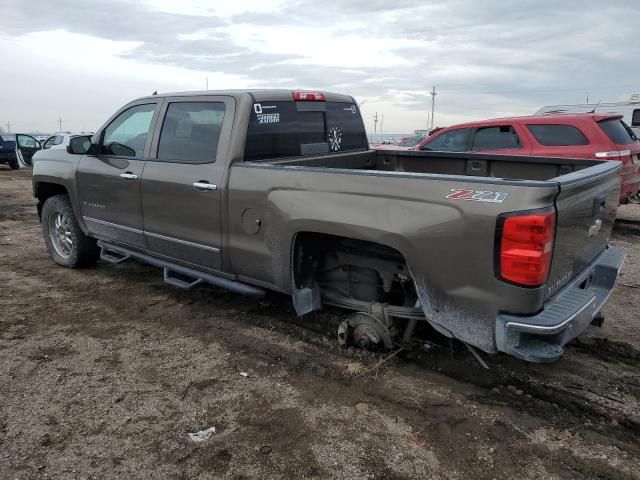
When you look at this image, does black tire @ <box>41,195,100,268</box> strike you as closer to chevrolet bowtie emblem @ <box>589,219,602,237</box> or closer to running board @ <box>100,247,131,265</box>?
running board @ <box>100,247,131,265</box>

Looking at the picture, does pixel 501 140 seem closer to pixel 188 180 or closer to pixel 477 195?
pixel 188 180

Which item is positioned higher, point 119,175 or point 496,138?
point 496,138

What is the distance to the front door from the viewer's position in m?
19.5

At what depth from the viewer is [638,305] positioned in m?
4.78

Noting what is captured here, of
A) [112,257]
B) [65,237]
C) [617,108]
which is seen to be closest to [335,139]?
[112,257]

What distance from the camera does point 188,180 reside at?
13.6ft

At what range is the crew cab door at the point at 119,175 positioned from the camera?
4699 millimetres

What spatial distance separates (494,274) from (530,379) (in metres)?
1.13

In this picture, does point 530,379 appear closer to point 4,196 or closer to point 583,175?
point 583,175

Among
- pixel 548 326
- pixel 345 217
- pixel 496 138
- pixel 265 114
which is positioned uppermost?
pixel 265 114

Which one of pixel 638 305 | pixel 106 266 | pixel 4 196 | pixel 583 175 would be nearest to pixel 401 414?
pixel 583 175

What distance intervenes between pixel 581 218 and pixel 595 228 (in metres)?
0.43

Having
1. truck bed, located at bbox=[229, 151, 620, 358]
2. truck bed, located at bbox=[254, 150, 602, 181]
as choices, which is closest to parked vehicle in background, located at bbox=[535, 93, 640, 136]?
truck bed, located at bbox=[254, 150, 602, 181]

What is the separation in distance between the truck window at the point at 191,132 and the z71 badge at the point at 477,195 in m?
2.02
